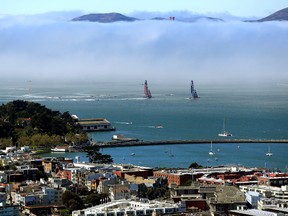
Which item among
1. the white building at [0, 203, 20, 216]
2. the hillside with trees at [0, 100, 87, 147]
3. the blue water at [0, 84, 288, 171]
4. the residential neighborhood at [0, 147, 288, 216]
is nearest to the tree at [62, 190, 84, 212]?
the residential neighborhood at [0, 147, 288, 216]

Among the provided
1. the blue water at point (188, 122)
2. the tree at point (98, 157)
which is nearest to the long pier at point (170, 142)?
the blue water at point (188, 122)

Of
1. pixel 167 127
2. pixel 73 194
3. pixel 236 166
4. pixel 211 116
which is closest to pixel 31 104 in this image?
pixel 167 127

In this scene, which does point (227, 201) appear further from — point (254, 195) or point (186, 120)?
point (186, 120)

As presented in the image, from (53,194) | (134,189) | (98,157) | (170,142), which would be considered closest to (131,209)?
(53,194)

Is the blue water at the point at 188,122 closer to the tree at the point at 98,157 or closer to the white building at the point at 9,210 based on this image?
the tree at the point at 98,157

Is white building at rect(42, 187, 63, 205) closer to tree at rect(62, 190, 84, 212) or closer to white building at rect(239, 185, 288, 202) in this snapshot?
tree at rect(62, 190, 84, 212)

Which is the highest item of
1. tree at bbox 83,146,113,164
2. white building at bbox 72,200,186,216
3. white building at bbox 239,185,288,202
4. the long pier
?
white building at bbox 72,200,186,216

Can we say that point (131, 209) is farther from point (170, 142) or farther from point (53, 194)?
point (170, 142)
